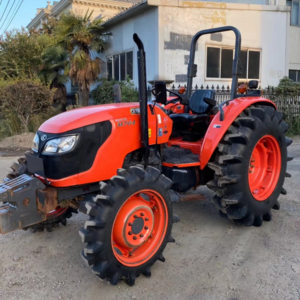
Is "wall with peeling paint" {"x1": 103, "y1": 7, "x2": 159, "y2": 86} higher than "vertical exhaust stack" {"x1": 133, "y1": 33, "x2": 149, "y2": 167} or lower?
higher

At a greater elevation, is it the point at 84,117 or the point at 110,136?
the point at 84,117

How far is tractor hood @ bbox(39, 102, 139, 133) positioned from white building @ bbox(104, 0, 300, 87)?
902 cm

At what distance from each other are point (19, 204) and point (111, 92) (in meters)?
11.8

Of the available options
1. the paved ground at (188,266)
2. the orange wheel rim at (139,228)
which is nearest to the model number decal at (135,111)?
the orange wheel rim at (139,228)

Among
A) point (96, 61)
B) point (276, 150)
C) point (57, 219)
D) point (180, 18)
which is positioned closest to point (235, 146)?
point (276, 150)

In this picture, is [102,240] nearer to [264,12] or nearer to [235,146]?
[235,146]

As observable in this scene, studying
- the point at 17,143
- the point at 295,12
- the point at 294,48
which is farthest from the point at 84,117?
the point at 295,12

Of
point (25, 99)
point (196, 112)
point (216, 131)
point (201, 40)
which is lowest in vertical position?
point (216, 131)

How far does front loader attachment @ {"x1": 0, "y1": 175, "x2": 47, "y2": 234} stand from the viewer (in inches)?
106

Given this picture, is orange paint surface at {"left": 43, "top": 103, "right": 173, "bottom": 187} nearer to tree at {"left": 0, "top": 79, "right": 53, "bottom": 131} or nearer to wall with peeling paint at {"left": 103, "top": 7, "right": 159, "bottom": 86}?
tree at {"left": 0, "top": 79, "right": 53, "bottom": 131}

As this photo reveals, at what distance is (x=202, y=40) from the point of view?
41.3 ft

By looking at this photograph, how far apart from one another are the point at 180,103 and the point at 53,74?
35.5 feet

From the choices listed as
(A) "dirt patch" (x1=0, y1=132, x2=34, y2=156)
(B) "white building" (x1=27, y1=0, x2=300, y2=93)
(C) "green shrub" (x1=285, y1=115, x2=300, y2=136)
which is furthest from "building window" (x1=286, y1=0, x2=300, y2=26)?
(A) "dirt patch" (x1=0, y1=132, x2=34, y2=156)

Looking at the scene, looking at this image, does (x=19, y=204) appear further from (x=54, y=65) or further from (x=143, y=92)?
(x=54, y=65)
